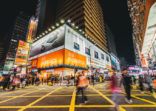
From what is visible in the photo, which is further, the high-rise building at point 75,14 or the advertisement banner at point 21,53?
the high-rise building at point 75,14

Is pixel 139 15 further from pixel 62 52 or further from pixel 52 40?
pixel 52 40

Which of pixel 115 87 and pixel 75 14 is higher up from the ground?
pixel 75 14

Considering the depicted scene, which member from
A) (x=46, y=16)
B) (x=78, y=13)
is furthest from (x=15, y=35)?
(x=78, y=13)

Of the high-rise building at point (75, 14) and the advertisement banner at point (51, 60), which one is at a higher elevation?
the high-rise building at point (75, 14)

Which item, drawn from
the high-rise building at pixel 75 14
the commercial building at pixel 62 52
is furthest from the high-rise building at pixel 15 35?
the commercial building at pixel 62 52

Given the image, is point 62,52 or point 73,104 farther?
point 62,52

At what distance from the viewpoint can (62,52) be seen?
Answer: 1366 inches

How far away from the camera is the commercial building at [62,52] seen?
115 feet

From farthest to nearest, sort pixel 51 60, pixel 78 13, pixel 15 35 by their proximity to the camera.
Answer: pixel 15 35, pixel 78 13, pixel 51 60

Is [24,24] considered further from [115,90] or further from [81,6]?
[115,90]

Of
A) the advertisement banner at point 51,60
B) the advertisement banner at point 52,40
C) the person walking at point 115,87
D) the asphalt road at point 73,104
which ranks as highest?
the advertisement banner at point 52,40

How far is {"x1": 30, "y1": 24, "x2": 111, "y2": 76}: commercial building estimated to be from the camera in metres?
Result: 35.0

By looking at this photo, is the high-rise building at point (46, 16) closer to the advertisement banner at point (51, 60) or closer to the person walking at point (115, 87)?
the advertisement banner at point (51, 60)

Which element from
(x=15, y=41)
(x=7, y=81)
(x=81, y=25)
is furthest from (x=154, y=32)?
(x=15, y=41)
